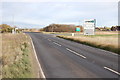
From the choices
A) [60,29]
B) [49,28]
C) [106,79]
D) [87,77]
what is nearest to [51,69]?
[87,77]

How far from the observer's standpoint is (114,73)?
8.25 metres

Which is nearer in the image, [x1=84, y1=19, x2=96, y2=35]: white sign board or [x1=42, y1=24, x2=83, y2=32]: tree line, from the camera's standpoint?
[x1=84, y1=19, x2=96, y2=35]: white sign board

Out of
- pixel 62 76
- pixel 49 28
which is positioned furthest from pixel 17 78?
pixel 49 28

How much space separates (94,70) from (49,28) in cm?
12435

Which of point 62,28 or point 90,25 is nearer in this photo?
point 90,25

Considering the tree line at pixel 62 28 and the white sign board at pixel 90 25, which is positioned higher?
the tree line at pixel 62 28

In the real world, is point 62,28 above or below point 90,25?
above

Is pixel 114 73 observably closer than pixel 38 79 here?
No

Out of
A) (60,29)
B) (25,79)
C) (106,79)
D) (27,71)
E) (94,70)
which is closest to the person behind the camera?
(25,79)

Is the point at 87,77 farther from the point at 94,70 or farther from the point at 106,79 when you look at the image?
the point at 94,70

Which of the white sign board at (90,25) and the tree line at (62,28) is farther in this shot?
the tree line at (62,28)

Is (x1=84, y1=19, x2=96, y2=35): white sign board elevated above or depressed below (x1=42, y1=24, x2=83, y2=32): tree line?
below

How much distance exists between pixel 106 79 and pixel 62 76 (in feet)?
6.63

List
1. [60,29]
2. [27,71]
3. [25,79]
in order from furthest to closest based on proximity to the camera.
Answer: [60,29]
[27,71]
[25,79]
